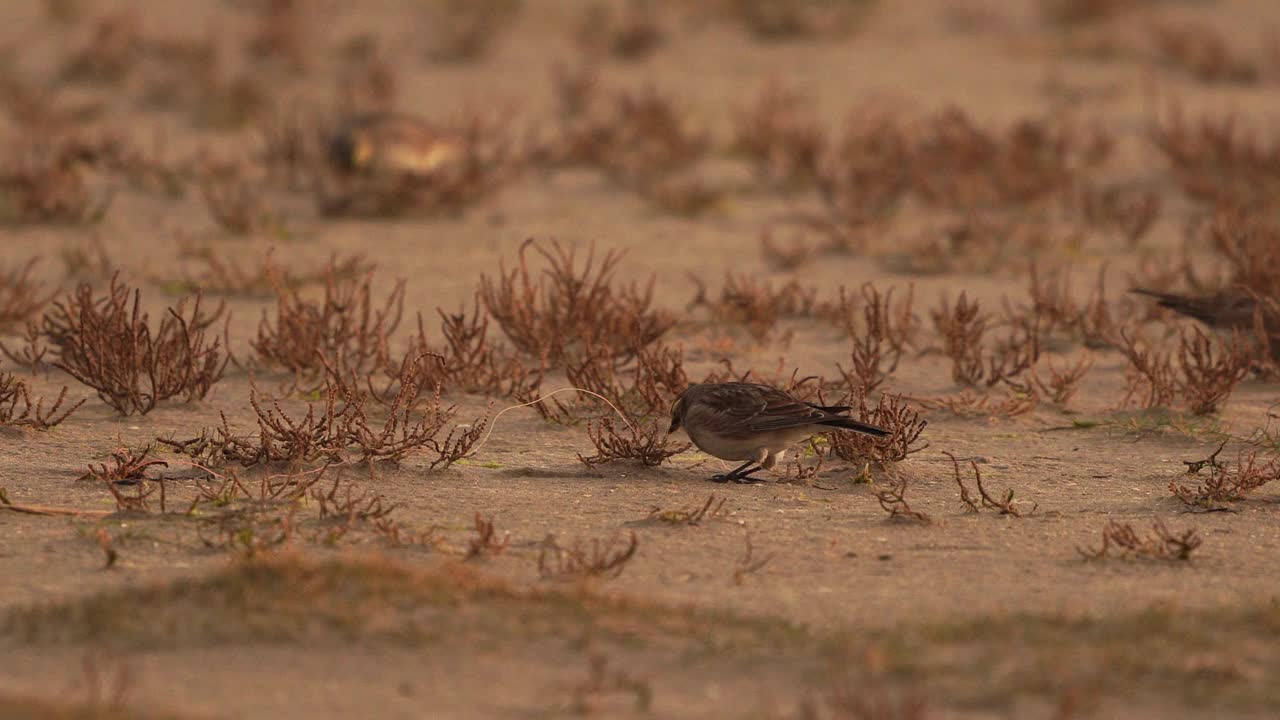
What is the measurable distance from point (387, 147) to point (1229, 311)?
Result: 4.21 meters

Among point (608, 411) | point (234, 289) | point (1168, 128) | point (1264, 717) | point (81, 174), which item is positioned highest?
point (1168, 128)

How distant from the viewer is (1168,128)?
1039cm

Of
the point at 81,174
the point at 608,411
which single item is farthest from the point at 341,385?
the point at 81,174

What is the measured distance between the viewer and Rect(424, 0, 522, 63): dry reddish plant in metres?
12.4

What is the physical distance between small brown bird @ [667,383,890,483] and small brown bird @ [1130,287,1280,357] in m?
1.99

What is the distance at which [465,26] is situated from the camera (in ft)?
42.1

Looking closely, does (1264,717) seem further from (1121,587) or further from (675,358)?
(675,358)

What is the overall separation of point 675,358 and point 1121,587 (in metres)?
1.91

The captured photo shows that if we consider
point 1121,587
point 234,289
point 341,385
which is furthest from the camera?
point 234,289

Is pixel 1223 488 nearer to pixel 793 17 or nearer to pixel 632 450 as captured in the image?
pixel 632 450

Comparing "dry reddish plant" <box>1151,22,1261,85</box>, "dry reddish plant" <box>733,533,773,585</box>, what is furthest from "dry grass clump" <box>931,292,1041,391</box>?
"dry reddish plant" <box>1151,22,1261,85</box>

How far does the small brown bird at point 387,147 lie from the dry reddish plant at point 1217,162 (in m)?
4.00

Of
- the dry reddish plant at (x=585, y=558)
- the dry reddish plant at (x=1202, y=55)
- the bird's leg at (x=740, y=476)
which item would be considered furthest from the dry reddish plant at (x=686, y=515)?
the dry reddish plant at (x=1202, y=55)

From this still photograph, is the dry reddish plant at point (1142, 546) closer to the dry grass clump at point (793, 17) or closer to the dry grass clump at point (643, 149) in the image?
the dry grass clump at point (643, 149)
